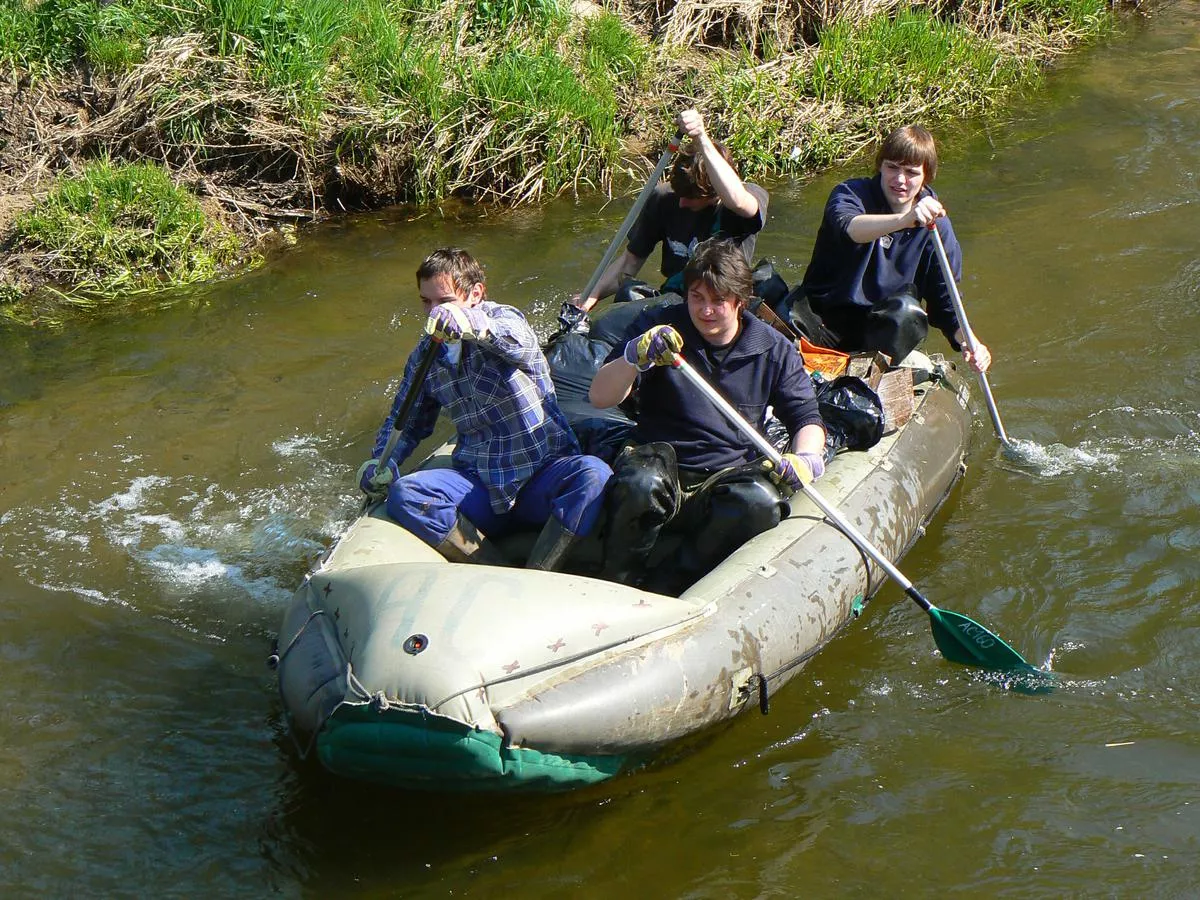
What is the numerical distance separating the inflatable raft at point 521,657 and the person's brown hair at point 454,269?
2.76 feet

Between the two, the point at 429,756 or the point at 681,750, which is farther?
the point at 681,750

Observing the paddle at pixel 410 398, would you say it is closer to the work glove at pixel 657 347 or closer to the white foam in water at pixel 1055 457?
the work glove at pixel 657 347

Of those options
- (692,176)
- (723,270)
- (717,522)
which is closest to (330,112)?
(692,176)

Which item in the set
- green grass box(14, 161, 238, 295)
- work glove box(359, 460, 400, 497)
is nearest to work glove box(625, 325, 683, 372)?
work glove box(359, 460, 400, 497)

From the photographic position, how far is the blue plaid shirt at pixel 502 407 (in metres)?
4.36

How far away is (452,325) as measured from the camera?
4094 millimetres

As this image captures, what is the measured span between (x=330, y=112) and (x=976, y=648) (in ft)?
20.6

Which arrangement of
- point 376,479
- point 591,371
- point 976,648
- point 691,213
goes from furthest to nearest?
1. point 691,213
2. point 591,371
3. point 376,479
4. point 976,648

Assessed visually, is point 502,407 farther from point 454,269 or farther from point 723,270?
point 723,270

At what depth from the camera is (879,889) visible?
3.64m

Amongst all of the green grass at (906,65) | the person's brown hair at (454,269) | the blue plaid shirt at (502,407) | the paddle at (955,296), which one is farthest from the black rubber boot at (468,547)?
the green grass at (906,65)

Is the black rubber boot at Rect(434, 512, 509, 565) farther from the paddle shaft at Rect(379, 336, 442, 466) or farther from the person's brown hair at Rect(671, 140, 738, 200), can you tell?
the person's brown hair at Rect(671, 140, 738, 200)

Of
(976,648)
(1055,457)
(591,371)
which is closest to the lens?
(976,648)

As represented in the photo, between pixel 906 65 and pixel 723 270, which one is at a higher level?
pixel 723 270
